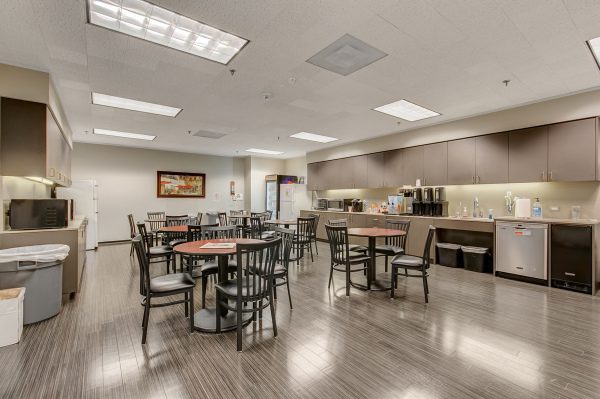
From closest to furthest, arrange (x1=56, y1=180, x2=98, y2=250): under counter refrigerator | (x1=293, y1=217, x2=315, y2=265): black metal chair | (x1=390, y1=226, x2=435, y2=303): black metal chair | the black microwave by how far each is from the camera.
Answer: the black microwave < (x1=390, y1=226, x2=435, y2=303): black metal chair < (x1=293, y1=217, x2=315, y2=265): black metal chair < (x1=56, y1=180, x2=98, y2=250): under counter refrigerator

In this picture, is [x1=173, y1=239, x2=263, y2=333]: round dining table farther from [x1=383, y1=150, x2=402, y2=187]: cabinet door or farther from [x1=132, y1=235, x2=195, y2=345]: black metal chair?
[x1=383, y1=150, x2=402, y2=187]: cabinet door

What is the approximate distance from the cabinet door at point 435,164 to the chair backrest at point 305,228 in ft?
9.06

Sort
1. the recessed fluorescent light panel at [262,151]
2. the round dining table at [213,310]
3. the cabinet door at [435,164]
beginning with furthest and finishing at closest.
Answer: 1. the recessed fluorescent light panel at [262,151]
2. the cabinet door at [435,164]
3. the round dining table at [213,310]

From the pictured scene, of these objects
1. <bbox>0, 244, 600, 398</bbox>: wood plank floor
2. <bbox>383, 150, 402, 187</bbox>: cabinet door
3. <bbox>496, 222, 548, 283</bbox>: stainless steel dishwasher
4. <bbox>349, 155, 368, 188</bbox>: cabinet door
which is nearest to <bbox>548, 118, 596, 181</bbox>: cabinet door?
<bbox>496, 222, 548, 283</bbox>: stainless steel dishwasher

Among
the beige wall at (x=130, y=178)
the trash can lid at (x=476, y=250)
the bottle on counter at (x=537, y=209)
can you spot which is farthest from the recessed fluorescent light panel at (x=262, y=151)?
the bottle on counter at (x=537, y=209)

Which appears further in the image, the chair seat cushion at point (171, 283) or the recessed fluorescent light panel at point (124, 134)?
the recessed fluorescent light panel at point (124, 134)

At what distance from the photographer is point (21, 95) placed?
11.4 feet

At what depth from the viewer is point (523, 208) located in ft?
15.8

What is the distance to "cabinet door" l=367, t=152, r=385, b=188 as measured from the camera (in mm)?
7379

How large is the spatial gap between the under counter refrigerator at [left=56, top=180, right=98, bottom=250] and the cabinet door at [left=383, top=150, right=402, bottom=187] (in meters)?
7.32

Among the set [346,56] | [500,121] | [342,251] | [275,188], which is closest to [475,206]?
[500,121]

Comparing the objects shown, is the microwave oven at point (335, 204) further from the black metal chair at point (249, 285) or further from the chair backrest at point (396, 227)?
the black metal chair at point (249, 285)

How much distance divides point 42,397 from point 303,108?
469 centimetres

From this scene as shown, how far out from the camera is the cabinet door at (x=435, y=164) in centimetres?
603
